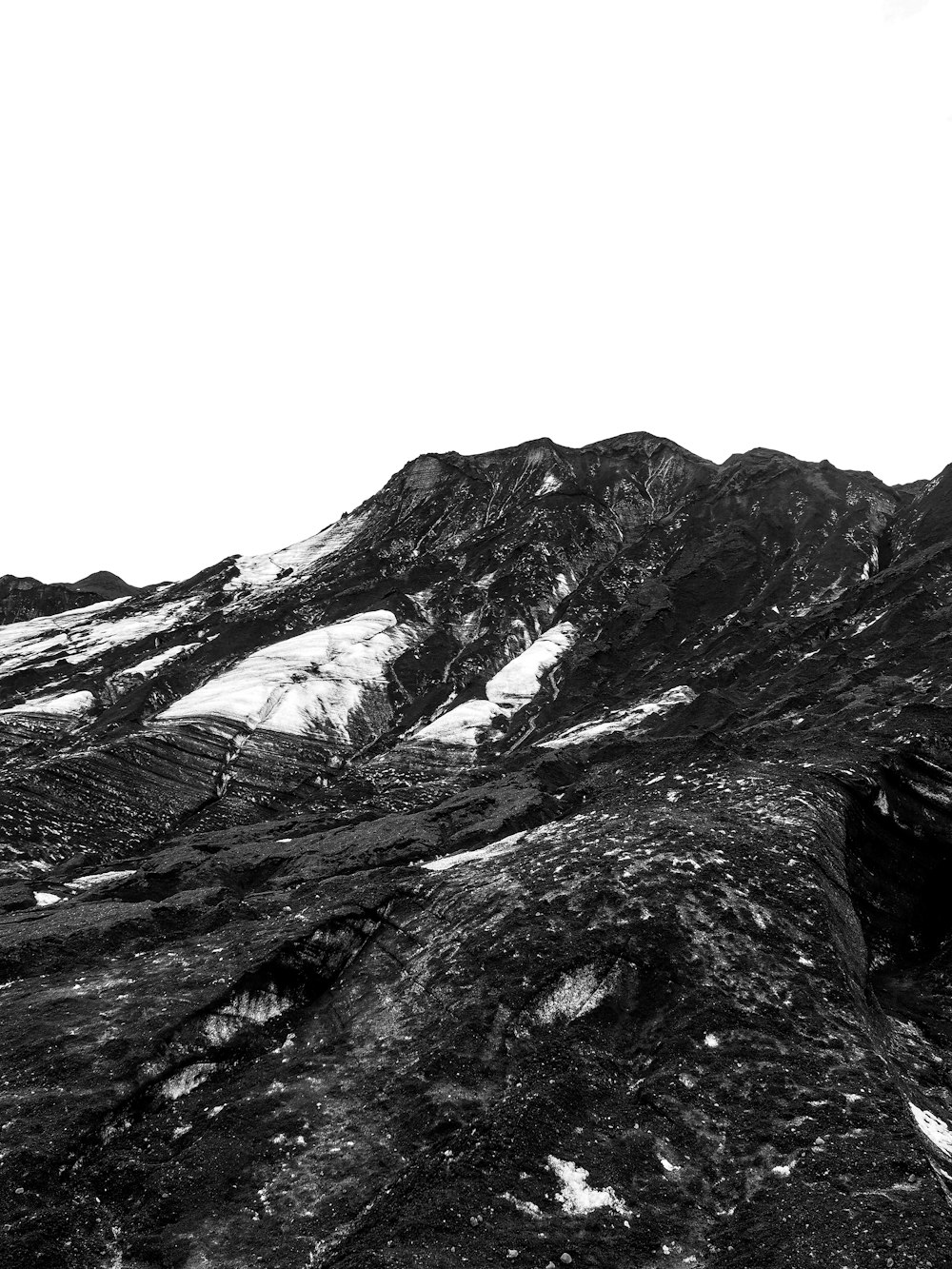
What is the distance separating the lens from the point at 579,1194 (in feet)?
43.3

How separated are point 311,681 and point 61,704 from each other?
22199mm

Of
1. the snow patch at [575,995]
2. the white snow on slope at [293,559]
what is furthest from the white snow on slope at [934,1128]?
the white snow on slope at [293,559]

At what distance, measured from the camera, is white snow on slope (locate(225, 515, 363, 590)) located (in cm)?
9831

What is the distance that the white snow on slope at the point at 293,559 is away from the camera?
9831cm

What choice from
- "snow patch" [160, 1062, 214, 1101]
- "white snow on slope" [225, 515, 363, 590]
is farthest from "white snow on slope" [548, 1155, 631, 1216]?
"white snow on slope" [225, 515, 363, 590]

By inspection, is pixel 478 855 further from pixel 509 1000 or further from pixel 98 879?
pixel 98 879

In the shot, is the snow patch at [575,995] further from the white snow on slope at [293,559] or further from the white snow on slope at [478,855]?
the white snow on slope at [293,559]

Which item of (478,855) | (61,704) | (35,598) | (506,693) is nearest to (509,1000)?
Result: (478,855)

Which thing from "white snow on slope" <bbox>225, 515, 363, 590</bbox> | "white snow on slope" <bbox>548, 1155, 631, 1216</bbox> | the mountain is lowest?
"white snow on slope" <bbox>548, 1155, 631, 1216</bbox>

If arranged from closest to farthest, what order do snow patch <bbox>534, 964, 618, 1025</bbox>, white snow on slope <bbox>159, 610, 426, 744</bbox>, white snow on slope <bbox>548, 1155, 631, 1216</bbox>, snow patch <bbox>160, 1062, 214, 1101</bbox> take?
white snow on slope <bbox>548, 1155, 631, 1216</bbox> → snow patch <bbox>160, 1062, 214, 1101</bbox> → snow patch <bbox>534, 964, 618, 1025</bbox> → white snow on slope <bbox>159, 610, 426, 744</bbox>

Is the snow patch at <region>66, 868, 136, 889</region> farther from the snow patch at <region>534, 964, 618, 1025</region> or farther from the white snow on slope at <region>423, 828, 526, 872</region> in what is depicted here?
the snow patch at <region>534, 964, 618, 1025</region>

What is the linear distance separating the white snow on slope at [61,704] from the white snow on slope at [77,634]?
376 inches

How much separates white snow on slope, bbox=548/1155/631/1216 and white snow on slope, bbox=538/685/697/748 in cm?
3728

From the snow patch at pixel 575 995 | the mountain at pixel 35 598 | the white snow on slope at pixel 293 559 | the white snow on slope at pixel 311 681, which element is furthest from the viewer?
the mountain at pixel 35 598
